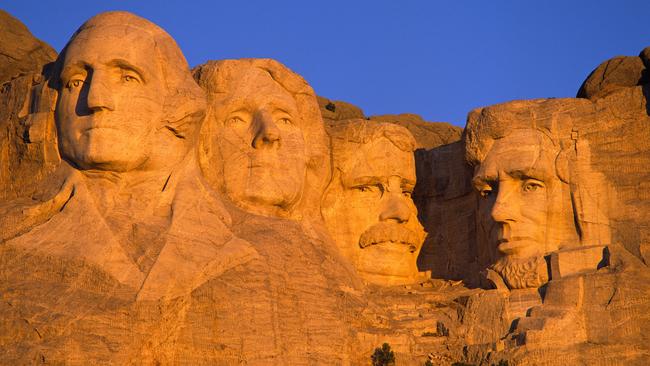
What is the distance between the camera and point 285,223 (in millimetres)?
25875

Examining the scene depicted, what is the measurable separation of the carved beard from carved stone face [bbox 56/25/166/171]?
21.7 feet

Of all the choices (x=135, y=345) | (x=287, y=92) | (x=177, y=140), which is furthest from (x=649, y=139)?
(x=135, y=345)

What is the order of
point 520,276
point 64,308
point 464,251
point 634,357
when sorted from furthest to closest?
point 464,251 < point 520,276 < point 634,357 < point 64,308

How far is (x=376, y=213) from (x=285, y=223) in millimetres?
3199

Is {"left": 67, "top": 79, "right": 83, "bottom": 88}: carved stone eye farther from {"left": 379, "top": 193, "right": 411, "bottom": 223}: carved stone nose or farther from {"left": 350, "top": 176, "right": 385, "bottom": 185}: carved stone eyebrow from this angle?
{"left": 379, "top": 193, "right": 411, "bottom": 223}: carved stone nose

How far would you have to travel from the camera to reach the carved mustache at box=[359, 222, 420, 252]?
2827cm

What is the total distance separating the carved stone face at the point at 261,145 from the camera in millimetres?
26281

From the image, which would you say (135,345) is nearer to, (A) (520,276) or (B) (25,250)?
(B) (25,250)

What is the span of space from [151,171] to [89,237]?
187cm

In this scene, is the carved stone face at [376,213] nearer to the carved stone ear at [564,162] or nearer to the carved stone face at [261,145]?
the carved stone face at [261,145]

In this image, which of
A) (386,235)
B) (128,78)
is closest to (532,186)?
(386,235)

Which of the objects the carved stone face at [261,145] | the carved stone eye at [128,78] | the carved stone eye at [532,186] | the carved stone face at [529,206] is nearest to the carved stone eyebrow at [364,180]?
the carved stone face at [261,145]

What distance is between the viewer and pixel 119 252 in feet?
76.2

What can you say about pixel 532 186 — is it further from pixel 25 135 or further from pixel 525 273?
pixel 25 135
